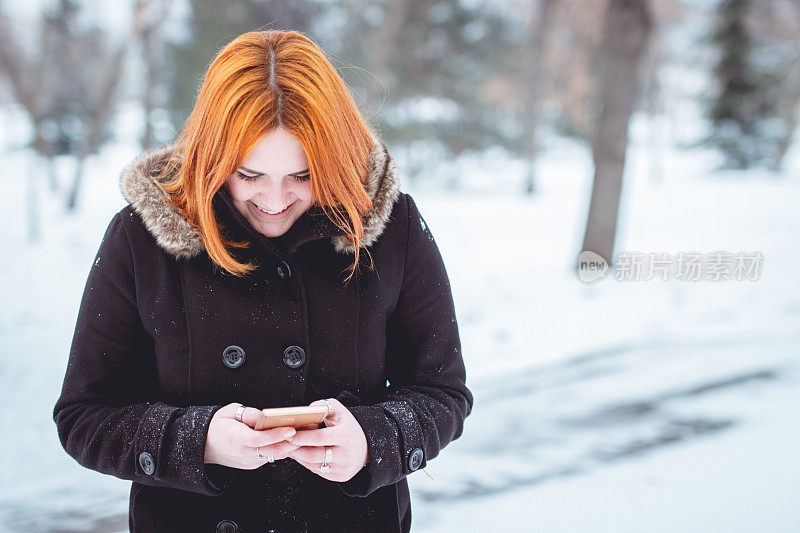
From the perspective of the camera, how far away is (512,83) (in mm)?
20719

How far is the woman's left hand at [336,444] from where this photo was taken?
1278mm

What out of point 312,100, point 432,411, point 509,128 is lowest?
point 432,411

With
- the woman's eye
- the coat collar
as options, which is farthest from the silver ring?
the woman's eye

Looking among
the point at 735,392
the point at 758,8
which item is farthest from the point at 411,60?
the point at 735,392

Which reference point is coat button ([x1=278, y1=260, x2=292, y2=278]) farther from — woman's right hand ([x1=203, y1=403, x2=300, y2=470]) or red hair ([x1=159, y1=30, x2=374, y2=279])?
woman's right hand ([x1=203, y1=403, x2=300, y2=470])

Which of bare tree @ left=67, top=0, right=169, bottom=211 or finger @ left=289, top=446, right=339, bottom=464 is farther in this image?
bare tree @ left=67, top=0, right=169, bottom=211

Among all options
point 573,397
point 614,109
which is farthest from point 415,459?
point 614,109

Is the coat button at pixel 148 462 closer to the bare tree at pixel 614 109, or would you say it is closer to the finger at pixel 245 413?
the finger at pixel 245 413

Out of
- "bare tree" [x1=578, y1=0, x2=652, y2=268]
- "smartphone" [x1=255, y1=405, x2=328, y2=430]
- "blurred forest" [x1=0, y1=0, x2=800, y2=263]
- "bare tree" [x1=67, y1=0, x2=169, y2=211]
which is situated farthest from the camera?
"blurred forest" [x1=0, y1=0, x2=800, y2=263]

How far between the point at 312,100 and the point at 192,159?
30cm

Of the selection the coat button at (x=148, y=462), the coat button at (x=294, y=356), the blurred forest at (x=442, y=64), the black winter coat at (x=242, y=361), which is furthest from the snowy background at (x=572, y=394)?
the blurred forest at (x=442, y=64)

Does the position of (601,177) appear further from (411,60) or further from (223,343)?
(411,60)

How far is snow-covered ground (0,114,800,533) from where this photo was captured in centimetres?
326

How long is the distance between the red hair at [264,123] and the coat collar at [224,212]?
3cm
